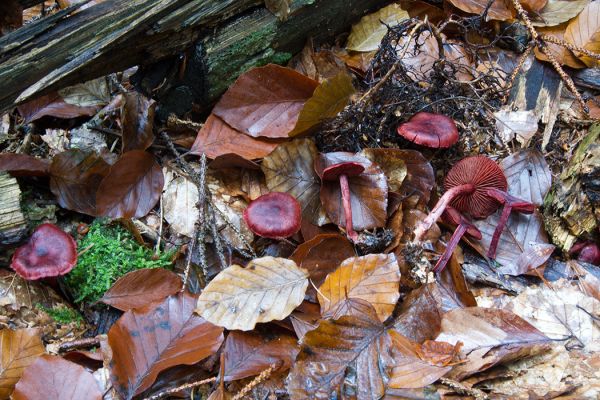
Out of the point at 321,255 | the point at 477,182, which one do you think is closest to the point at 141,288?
the point at 321,255

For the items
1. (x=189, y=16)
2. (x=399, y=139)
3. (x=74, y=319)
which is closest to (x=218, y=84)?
(x=189, y=16)

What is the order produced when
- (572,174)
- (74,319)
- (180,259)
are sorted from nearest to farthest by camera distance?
(74,319) < (180,259) < (572,174)

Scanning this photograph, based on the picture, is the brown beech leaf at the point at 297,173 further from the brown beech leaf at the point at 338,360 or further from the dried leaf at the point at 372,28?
the dried leaf at the point at 372,28

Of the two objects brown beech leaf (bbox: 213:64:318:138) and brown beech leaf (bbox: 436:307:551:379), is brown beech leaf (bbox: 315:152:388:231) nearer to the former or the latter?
brown beech leaf (bbox: 213:64:318:138)

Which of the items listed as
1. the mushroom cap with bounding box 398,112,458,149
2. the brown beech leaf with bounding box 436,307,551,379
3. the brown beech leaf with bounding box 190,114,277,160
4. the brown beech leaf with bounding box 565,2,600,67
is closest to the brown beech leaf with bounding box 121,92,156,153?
the brown beech leaf with bounding box 190,114,277,160

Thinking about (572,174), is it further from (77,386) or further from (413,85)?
(77,386)

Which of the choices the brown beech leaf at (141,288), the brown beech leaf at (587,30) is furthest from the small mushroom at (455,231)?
the brown beech leaf at (587,30)
